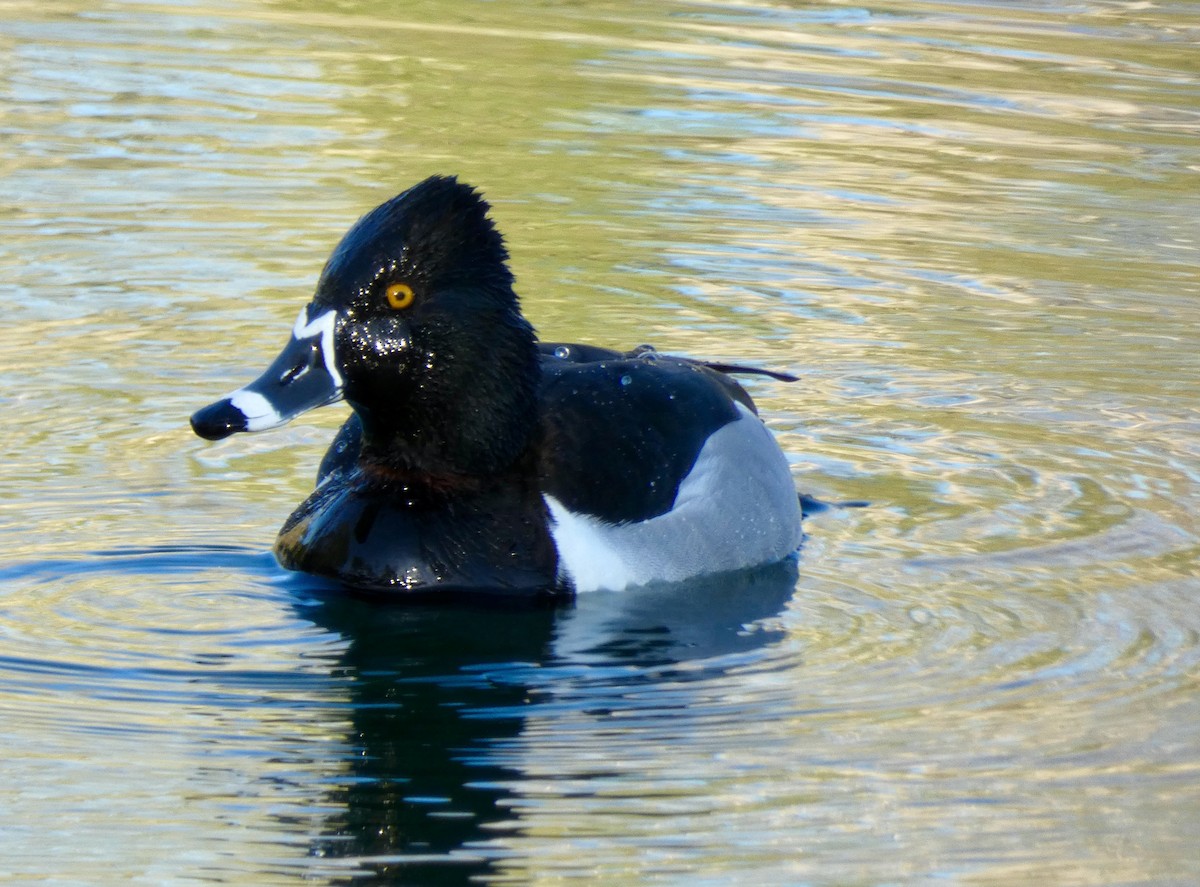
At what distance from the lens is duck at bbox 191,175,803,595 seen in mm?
7242

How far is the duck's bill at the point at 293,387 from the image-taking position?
279 inches

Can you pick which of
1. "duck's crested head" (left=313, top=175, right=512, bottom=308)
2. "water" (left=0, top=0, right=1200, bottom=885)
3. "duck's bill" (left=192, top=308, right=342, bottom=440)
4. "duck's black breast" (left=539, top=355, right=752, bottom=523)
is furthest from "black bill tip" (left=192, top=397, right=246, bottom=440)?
"duck's black breast" (left=539, top=355, right=752, bottom=523)

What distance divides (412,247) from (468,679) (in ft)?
4.93

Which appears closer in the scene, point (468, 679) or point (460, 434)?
point (468, 679)

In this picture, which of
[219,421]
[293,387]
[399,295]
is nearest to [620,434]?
[399,295]

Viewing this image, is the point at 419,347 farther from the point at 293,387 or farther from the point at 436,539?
the point at 436,539

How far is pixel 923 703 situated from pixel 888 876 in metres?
1.23

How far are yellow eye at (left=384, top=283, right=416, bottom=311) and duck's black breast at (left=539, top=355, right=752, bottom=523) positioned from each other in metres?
0.66

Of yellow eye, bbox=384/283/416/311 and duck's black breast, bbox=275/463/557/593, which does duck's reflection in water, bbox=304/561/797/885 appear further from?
yellow eye, bbox=384/283/416/311

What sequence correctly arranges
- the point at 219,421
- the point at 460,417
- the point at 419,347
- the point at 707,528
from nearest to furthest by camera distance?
the point at 219,421, the point at 419,347, the point at 460,417, the point at 707,528

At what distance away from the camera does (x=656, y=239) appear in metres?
12.8

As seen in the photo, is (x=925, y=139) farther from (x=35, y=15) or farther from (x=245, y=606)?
(x=245, y=606)

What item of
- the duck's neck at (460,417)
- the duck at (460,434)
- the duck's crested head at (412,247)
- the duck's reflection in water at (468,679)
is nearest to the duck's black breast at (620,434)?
the duck at (460,434)

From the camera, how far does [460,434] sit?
7418 millimetres
